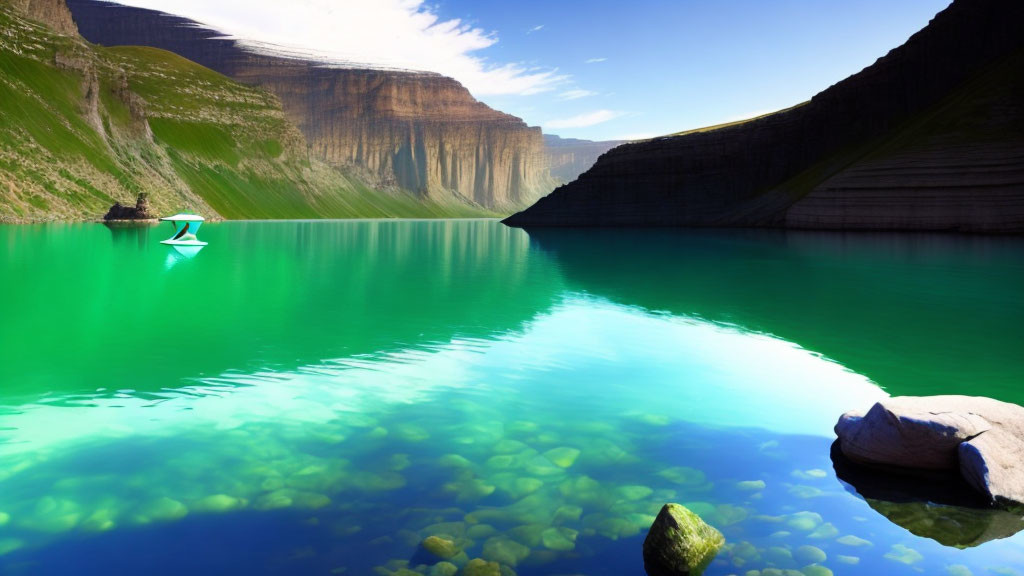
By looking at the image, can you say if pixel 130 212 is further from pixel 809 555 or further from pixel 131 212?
pixel 809 555

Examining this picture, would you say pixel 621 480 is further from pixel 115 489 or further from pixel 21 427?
pixel 21 427

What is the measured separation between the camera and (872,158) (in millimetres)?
84188

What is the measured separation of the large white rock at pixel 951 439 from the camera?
8.65 metres

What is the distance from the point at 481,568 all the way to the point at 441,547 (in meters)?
0.55

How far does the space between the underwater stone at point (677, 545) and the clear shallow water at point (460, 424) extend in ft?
0.52

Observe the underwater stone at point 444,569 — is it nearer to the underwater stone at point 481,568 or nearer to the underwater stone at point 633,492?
the underwater stone at point 481,568

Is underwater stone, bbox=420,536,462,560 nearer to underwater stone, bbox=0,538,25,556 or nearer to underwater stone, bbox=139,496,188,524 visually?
underwater stone, bbox=139,496,188,524

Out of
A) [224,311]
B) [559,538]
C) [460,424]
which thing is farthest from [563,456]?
[224,311]

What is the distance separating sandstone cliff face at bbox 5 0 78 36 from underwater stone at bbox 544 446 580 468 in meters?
193

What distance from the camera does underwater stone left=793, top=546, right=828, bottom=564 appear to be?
7.09 m

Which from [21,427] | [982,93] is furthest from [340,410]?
[982,93]

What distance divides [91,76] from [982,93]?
165310mm

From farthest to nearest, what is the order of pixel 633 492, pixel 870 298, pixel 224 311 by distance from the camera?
pixel 870 298 → pixel 224 311 → pixel 633 492

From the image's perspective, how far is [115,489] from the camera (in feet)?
28.5
